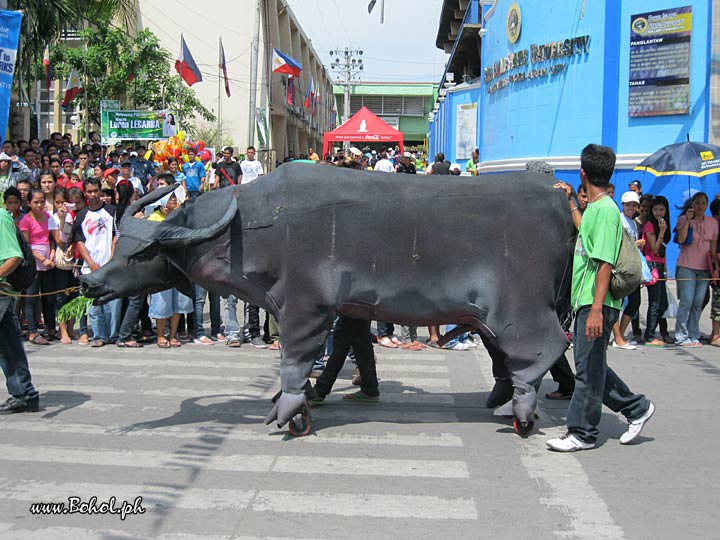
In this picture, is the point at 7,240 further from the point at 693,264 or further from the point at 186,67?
the point at 186,67

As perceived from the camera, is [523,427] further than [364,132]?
No

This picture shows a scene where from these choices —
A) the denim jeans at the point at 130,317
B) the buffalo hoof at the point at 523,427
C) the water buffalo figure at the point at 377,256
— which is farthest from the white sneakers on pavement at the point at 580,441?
the denim jeans at the point at 130,317

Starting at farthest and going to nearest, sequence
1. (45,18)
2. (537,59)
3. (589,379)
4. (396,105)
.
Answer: (396,105) → (537,59) → (45,18) → (589,379)

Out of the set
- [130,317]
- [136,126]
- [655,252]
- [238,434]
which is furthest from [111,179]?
[136,126]

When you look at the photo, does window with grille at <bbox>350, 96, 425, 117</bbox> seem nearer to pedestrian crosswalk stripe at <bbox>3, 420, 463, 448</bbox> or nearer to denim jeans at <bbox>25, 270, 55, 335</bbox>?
denim jeans at <bbox>25, 270, 55, 335</bbox>

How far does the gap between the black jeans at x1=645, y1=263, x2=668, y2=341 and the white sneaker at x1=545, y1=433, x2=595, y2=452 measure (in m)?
5.29

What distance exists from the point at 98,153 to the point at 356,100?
70.1 metres

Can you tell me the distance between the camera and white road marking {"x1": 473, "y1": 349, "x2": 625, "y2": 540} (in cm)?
470

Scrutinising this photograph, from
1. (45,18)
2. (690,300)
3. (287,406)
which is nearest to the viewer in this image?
(287,406)

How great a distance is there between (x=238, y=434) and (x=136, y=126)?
17219 mm

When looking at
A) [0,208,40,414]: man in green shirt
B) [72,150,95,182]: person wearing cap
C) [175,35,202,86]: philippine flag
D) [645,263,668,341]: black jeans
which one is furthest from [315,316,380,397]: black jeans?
[175,35,202,86]: philippine flag

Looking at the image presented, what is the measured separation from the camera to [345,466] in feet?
19.2

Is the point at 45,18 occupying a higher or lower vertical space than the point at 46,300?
higher

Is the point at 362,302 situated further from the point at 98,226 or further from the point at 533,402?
the point at 98,226
